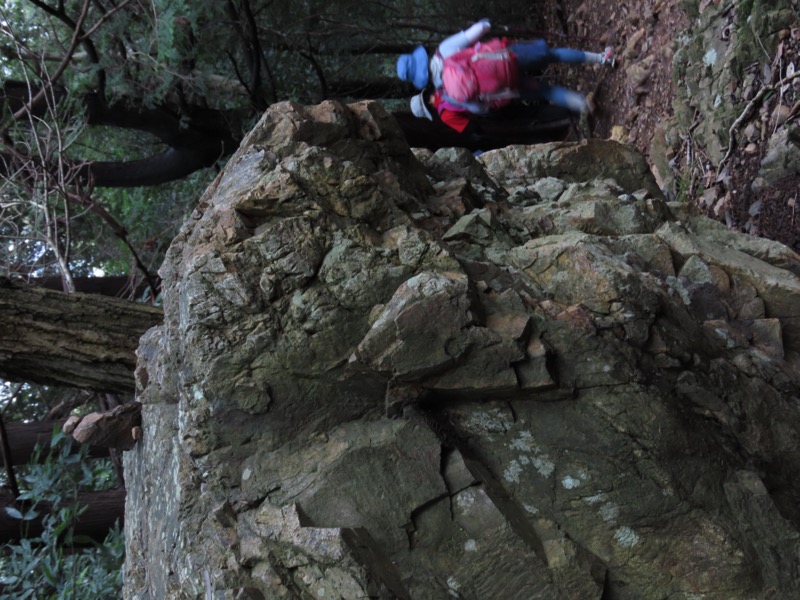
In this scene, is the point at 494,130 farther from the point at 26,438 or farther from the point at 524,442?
the point at 524,442

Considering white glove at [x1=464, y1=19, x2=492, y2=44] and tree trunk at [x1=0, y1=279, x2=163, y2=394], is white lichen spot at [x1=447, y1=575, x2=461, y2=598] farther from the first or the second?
white glove at [x1=464, y1=19, x2=492, y2=44]

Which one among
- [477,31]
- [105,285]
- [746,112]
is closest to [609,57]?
[746,112]

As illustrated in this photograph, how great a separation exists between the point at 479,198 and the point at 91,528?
4.87 metres

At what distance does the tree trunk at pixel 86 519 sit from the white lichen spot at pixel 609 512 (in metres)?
5.02

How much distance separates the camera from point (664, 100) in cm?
743

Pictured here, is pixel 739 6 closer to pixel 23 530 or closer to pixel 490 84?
pixel 490 84

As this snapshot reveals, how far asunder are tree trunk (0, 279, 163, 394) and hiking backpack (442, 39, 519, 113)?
2720 millimetres

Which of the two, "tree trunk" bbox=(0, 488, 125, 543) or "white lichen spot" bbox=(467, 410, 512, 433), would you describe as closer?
"white lichen spot" bbox=(467, 410, 512, 433)

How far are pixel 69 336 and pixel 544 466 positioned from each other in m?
3.04

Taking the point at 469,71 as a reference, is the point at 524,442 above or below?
below

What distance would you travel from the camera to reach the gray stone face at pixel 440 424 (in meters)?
2.71

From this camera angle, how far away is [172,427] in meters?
3.46

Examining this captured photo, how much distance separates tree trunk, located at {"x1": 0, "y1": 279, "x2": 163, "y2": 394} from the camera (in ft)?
14.3

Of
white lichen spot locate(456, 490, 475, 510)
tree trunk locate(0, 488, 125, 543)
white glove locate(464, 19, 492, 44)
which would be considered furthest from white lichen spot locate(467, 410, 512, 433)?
tree trunk locate(0, 488, 125, 543)
